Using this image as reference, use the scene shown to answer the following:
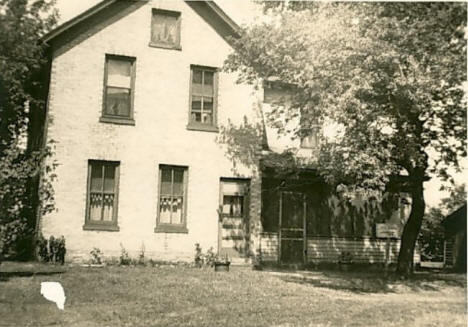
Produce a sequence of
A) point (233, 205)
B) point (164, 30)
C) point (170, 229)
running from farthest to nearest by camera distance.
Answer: point (233, 205), point (164, 30), point (170, 229)

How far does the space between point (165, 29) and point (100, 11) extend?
1.97 metres

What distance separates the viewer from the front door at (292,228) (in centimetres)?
1963

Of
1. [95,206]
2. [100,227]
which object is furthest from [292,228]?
[95,206]

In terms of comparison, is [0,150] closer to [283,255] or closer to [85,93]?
[85,93]

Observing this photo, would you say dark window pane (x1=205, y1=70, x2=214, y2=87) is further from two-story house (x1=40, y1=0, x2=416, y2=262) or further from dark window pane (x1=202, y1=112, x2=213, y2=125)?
dark window pane (x1=202, y1=112, x2=213, y2=125)

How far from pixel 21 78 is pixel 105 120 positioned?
13.6 ft

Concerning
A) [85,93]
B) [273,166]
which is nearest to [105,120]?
[85,93]

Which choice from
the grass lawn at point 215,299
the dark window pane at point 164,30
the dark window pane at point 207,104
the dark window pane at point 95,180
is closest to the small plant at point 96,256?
the grass lawn at point 215,299

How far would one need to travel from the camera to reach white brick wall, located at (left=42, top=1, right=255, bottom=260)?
16.4 meters

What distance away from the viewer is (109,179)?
16938mm

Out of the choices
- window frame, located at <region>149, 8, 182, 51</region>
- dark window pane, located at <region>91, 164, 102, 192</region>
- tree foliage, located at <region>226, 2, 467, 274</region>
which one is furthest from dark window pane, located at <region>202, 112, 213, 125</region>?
tree foliage, located at <region>226, 2, 467, 274</region>

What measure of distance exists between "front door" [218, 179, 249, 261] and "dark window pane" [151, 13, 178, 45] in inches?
179

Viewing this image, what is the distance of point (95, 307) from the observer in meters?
9.86

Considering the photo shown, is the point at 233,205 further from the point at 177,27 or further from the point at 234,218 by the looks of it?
the point at 177,27
